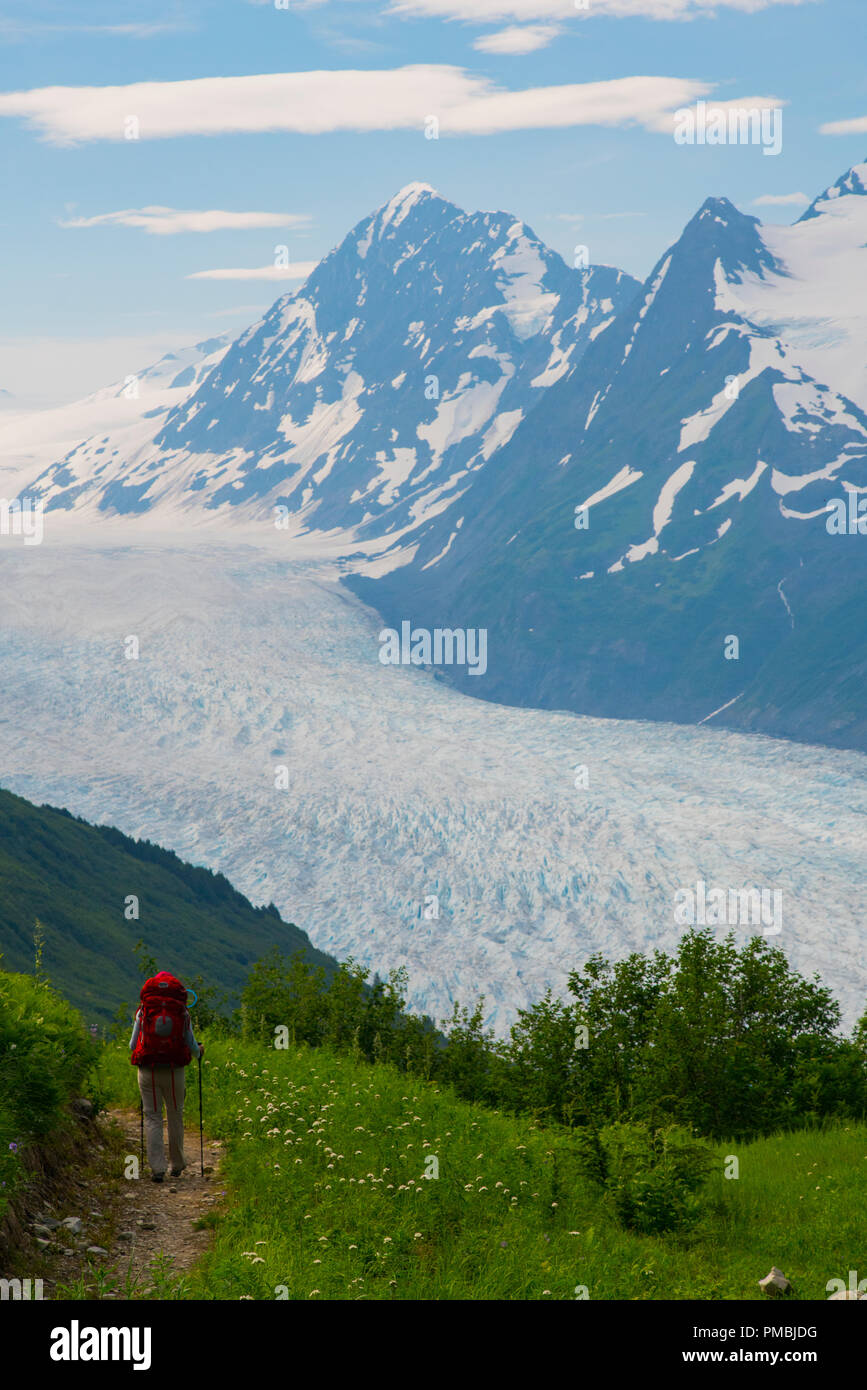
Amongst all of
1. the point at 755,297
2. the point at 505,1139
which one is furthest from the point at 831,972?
the point at 755,297

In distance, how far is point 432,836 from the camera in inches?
3068

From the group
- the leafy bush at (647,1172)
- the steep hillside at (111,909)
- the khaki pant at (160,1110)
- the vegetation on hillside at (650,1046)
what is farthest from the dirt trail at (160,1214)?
the steep hillside at (111,909)

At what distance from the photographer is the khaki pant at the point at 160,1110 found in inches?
480

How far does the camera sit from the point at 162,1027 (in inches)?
482

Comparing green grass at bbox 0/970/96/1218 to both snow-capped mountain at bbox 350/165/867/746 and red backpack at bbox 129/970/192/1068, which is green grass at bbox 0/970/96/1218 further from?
snow-capped mountain at bbox 350/165/867/746

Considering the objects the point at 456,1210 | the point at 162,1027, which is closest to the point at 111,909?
the point at 162,1027

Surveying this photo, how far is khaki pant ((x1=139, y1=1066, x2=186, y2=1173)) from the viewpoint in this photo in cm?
1219

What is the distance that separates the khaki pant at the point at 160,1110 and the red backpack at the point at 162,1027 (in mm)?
108

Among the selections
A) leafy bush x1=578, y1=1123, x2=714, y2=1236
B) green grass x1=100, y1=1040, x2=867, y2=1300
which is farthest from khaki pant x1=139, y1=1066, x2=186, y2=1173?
leafy bush x1=578, y1=1123, x2=714, y2=1236

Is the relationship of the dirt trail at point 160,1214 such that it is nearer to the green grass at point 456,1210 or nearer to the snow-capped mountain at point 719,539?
the green grass at point 456,1210

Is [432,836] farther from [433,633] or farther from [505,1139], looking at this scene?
[433,633]

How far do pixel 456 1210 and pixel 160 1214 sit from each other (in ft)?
8.89

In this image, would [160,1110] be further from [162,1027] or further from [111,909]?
[111,909]
